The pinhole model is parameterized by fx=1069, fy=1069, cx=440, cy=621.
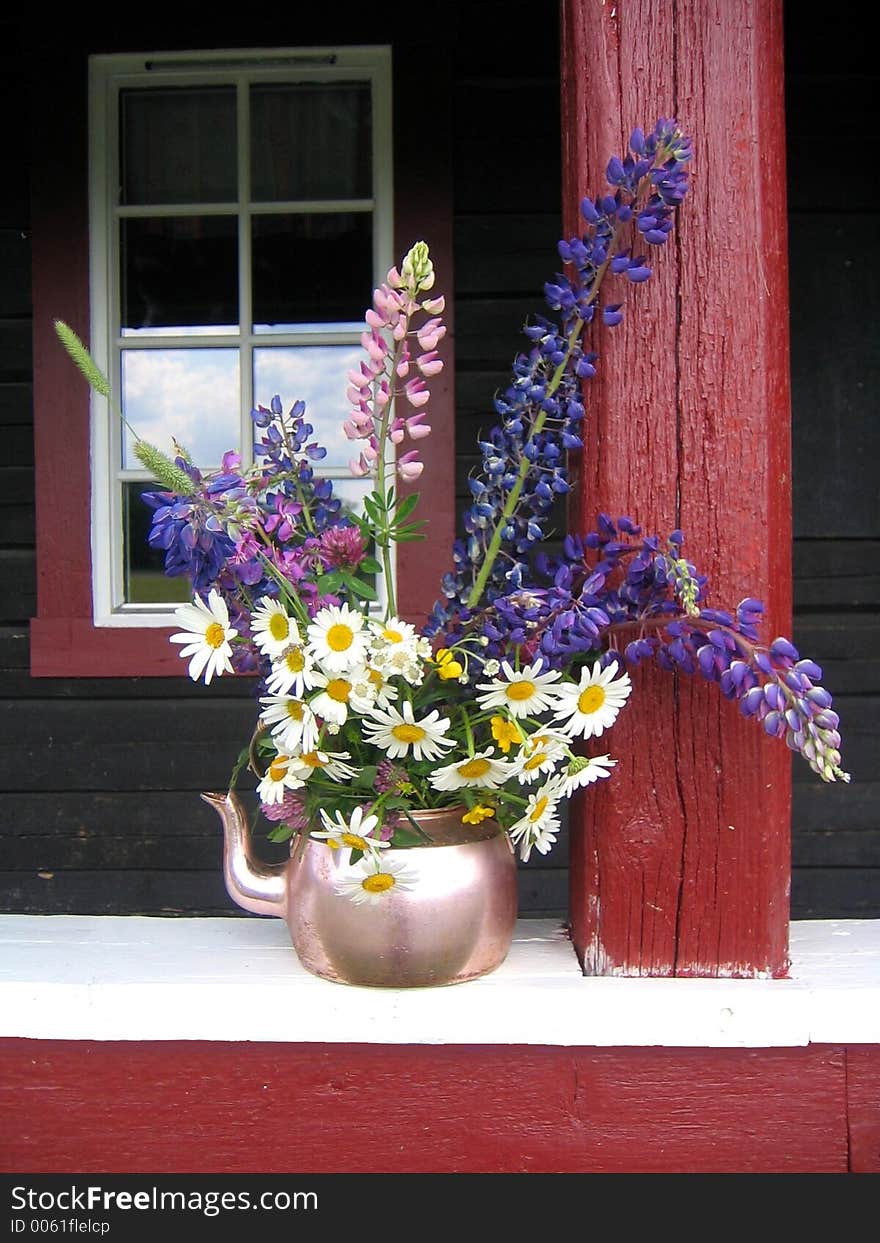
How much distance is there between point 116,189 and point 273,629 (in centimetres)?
203

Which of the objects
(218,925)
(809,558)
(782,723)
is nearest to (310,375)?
(809,558)

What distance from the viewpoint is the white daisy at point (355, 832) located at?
947mm

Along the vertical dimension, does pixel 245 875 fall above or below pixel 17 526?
below

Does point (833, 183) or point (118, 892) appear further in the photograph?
point (118, 892)

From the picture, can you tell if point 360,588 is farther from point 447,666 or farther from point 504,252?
point 504,252

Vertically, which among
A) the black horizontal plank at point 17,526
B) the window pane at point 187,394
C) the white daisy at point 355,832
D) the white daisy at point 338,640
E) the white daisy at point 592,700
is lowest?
the white daisy at point 355,832

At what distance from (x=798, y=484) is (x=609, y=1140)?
182cm

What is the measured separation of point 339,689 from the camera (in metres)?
0.94

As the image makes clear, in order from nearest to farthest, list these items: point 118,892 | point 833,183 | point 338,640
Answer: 1. point 338,640
2. point 833,183
3. point 118,892

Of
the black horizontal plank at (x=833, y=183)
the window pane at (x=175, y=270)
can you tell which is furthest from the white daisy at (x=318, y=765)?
the black horizontal plank at (x=833, y=183)

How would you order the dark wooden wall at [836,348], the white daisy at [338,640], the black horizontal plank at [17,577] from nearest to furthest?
the white daisy at [338,640], the dark wooden wall at [836,348], the black horizontal plank at [17,577]

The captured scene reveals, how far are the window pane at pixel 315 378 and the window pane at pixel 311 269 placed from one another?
67 millimetres

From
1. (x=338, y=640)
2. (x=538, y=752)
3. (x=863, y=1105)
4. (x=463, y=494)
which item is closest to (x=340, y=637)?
(x=338, y=640)

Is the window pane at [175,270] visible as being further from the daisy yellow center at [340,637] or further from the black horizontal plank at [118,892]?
the daisy yellow center at [340,637]
